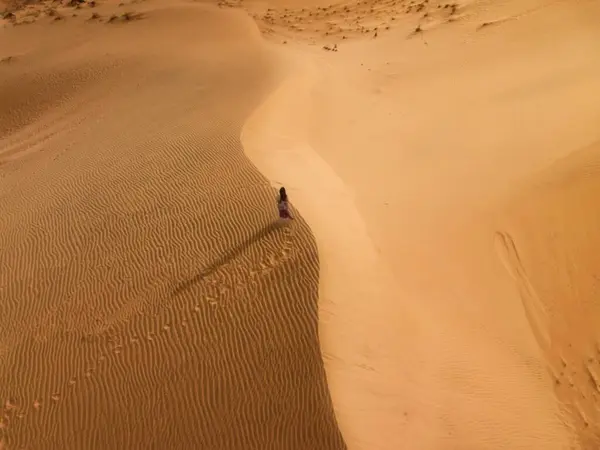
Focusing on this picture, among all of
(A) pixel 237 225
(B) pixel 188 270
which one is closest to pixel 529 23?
(A) pixel 237 225

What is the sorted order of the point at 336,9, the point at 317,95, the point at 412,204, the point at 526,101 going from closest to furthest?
the point at 412,204
the point at 526,101
the point at 317,95
the point at 336,9

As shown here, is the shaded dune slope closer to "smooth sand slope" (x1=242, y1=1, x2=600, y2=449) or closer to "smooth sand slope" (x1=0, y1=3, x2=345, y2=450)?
"smooth sand slope" (x1=242, y1=1, x2=600, y2=449)

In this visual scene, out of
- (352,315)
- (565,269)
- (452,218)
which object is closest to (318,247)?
(352,315)

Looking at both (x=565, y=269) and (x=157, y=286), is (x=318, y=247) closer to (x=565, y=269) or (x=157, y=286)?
(x=157, y=286)

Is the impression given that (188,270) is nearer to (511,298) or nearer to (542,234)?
(511,298)

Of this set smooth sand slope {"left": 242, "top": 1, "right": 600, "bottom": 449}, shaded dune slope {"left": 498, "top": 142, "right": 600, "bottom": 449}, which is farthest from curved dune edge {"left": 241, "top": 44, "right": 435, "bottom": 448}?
shaded dune slope {"left": 498, "top": 142, "right": 600, "bottom": 449}

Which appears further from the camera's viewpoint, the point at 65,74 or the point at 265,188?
the point at 65,74
